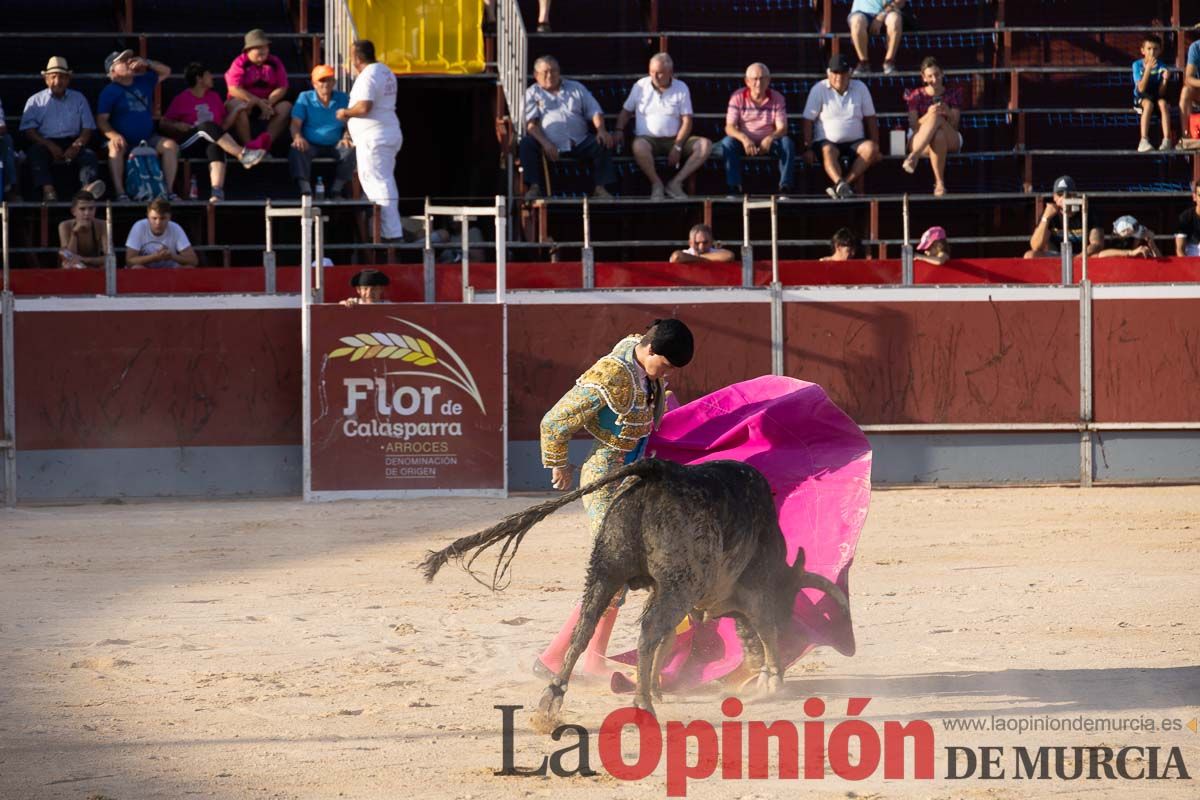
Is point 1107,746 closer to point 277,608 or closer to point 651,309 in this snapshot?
point 277,608

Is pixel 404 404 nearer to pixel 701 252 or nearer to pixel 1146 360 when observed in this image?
pixel 701 252

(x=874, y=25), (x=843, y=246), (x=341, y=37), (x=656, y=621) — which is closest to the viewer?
(x=656, y=621)

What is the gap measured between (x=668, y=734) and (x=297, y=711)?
1.14 m

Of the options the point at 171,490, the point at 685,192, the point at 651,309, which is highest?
the point at 685,192

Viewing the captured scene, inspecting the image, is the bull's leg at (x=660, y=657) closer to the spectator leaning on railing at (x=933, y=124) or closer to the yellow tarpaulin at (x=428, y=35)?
the spectator leaning on railing at (x=933, y=124)

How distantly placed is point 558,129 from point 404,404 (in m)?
3.03

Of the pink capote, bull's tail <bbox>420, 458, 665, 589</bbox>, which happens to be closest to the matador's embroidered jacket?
bull's tail <bbox>420, 458, 665, 589</bbox>

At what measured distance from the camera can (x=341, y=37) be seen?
13406 millimetres

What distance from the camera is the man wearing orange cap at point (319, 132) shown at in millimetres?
12281

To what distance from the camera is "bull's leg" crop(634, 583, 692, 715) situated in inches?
188

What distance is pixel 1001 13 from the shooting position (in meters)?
15.0

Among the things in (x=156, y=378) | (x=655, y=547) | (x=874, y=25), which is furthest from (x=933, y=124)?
Result: (x=655, y=547)

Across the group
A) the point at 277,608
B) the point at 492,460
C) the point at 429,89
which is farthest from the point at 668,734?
the point at 429,89

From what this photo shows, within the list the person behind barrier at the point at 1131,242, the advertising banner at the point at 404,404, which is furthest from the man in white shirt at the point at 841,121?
the advertising banner at the point at 404,404
